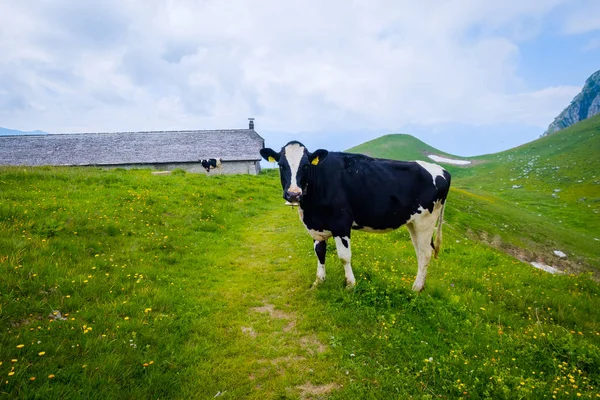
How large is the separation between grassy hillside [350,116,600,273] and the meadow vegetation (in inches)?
704

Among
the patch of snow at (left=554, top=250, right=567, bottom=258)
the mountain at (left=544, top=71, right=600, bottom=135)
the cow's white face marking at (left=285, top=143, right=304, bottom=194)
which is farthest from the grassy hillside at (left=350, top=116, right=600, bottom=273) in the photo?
the mountain at (left=544, top=71, right=600, bottom=135)

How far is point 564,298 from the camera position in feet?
26.3

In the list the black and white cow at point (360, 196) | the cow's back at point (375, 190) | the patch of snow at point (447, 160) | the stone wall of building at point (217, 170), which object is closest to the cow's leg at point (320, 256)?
the black and white cow at point (360, 196)

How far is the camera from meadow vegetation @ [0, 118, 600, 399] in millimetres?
4395

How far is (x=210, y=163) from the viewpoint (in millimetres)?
39562

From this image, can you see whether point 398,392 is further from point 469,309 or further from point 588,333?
point 588,333

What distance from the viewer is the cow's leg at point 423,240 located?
7.78 m

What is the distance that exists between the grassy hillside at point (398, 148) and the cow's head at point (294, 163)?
316 feet

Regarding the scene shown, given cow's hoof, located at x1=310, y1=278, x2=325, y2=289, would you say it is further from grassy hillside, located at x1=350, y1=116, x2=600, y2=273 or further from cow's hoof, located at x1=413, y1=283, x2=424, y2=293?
grassy hillside, located at x1=350, y1=116, x2=600, y2=273

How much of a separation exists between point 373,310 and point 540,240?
95.9ft

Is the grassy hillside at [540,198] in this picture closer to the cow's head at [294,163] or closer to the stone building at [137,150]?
the cow's head at [294,163]

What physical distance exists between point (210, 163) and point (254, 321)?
117ft

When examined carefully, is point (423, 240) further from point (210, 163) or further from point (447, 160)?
point (447, 160)

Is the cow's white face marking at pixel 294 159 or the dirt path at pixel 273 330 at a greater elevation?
the cow's white face marking at pixel 294 159
